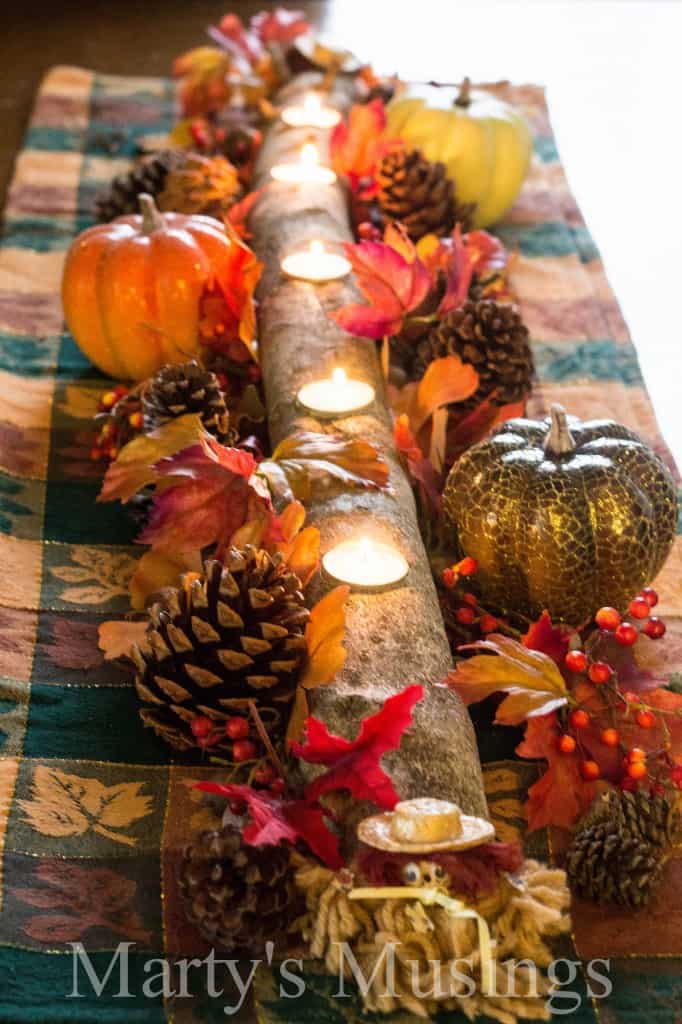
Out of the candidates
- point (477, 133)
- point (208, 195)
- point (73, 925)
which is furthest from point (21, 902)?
point (477, 133)

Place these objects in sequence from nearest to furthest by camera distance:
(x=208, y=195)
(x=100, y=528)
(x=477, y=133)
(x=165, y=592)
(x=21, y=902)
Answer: (x=21, y=902), (x=165, y=592), (x=100, y=528), (x=208, y=195), (x=477, y=133)

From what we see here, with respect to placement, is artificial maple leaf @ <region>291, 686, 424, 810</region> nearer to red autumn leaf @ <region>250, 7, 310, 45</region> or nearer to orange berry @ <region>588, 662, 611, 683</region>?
orange berry @ <region>588, 662, 611, 683</region>

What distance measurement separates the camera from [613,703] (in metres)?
1.23

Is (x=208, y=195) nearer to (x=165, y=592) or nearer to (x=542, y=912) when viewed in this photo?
(x=165, y=592)

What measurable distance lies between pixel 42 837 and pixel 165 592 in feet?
0.85

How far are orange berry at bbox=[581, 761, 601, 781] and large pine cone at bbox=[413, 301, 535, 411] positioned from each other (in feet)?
1.91

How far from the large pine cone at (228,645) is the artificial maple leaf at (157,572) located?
0.18m

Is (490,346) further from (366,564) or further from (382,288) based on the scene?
(366,564)

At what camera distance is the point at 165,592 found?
1280 millimetres

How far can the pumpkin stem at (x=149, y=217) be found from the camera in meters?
1.75

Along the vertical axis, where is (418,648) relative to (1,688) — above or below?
above

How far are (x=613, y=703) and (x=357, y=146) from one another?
1200 millimetres

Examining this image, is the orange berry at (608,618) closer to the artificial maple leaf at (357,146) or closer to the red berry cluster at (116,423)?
the red berry cluster at (116,423)

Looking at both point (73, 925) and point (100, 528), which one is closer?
point (73, 925)
